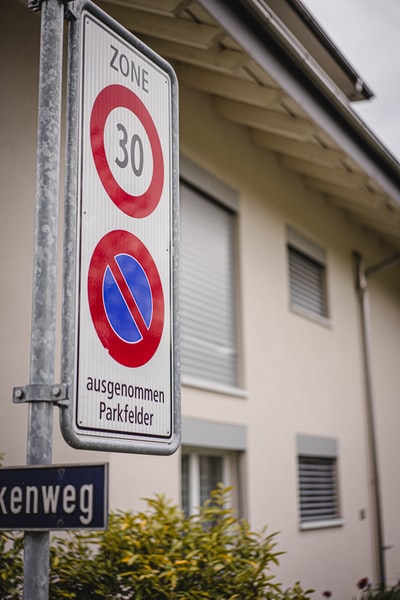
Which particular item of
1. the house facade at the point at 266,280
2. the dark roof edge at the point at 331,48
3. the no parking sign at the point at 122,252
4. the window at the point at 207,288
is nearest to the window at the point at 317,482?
the house facade at the point at 266,280

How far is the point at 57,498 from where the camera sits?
229 cm

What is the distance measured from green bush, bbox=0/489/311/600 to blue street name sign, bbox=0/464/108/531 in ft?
6.18

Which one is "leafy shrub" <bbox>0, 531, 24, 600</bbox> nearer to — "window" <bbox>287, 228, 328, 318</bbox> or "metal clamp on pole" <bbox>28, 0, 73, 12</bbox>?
"metal clamp on pole" <bbox>28, 0, 73, 12</bbox>

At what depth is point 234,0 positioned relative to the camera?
608 centimetres

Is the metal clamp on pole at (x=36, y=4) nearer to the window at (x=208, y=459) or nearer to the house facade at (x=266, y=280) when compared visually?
the house facade at (x=266, y=280)

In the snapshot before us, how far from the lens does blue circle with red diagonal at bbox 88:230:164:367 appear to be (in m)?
2.45

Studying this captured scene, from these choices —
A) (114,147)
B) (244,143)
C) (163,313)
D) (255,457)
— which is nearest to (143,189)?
(114,147)

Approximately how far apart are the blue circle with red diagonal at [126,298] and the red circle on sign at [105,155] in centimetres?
11

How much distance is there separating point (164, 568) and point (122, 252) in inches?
94.3

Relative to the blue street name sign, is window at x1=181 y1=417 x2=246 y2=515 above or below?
above

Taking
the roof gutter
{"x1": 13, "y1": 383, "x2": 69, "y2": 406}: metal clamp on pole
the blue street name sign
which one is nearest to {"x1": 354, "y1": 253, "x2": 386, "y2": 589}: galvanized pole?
the roof gutter

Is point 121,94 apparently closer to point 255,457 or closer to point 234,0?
point 234,0

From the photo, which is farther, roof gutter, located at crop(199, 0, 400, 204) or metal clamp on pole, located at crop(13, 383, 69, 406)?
roof gutter, located at crop(199, 0, 400, 204)

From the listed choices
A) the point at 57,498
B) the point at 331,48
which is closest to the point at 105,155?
the point at 57,498
